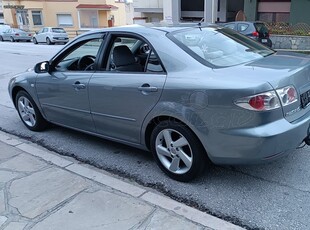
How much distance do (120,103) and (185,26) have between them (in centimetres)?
115

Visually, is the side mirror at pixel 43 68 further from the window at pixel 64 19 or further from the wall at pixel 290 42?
the window at pixel 64 19

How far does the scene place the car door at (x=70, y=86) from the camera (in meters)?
3.75

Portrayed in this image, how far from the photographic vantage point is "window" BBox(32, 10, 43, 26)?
118 ft

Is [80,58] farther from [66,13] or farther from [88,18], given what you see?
[66,13]

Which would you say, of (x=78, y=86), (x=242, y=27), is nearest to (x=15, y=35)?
(x=242, y=27)

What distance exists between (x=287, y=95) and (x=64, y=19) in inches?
1427

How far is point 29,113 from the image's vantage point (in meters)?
4.80

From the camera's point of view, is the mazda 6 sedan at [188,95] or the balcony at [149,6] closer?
the mazda 6 sedan at [188,95]

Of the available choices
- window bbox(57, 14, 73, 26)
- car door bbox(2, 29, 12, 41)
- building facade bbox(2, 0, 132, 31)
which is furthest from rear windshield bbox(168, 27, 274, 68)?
window bbox(57, 14, 73, 26)

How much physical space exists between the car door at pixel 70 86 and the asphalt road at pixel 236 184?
403mm

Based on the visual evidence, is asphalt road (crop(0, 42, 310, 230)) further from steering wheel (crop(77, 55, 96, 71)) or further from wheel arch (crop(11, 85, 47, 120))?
steering wheel (crop(77, 55, 96, 71))

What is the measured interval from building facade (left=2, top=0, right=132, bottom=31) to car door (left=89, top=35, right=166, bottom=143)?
3163 centimetres

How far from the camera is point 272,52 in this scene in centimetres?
364

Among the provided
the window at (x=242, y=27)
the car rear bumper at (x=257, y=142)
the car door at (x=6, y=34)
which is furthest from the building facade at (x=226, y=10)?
A: the car rear bumper at (x=257, y=142)
